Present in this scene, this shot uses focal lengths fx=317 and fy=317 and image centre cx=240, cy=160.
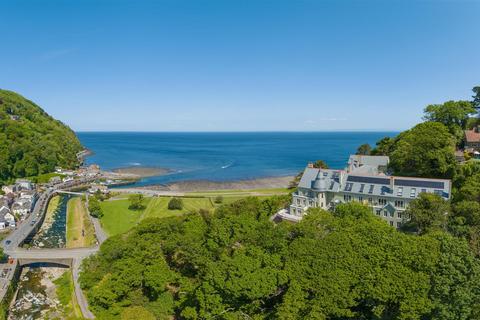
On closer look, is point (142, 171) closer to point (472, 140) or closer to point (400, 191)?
point (400, 191)

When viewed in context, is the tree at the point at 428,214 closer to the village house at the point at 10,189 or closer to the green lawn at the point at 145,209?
the green lawn at the point at 145,209

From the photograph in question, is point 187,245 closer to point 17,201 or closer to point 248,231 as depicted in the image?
point 248,231

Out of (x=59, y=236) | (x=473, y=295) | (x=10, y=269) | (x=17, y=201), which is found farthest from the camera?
(x=17, y=201)

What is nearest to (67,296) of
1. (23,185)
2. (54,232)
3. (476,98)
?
(54,232)

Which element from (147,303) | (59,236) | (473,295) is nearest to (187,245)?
(147,303)

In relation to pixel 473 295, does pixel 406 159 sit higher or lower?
higher

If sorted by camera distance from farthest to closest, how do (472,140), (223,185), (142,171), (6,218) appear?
(142,171) < (223,185) < (6,218) < (472,140)
